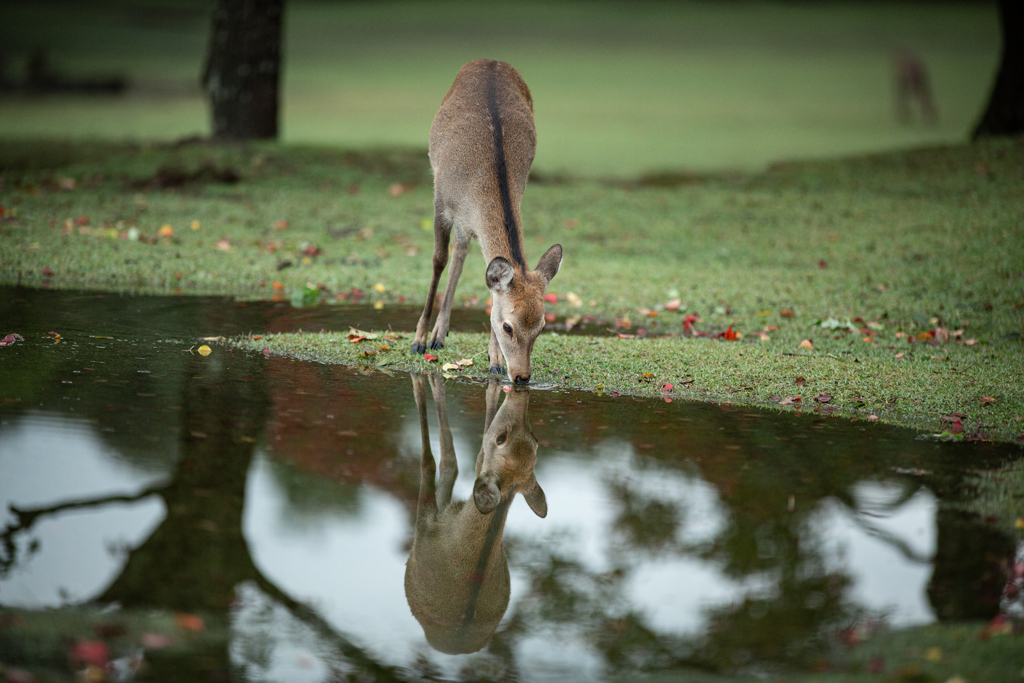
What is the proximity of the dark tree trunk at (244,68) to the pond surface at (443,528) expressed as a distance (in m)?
9.38

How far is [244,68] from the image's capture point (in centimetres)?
1403

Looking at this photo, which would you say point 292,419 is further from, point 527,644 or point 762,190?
point 762,190

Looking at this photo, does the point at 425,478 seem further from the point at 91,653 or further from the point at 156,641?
the point at 91,653

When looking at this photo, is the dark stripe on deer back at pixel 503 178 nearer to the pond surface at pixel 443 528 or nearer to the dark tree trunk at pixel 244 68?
the pond surface at pixel 443 528

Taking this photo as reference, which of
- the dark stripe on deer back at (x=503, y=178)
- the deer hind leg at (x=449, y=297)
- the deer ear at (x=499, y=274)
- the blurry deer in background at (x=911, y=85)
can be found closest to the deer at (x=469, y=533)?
the deer ear at (x=499, y=274)

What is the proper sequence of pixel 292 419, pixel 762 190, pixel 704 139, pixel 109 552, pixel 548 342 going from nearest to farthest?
pixel 109 552 < pixel 292 419 < pixel 548 342 < pixel 762 190 < pixel 704 139

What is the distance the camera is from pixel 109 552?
3379 mm

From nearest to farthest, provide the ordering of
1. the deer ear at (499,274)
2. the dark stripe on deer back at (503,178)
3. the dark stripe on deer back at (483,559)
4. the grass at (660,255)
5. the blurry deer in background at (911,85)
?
the dark stripe on deer back at (483,559) < the deer ear at (499,274) < the dark stripe on deer back at (503,178) < the grass at (660,255) < the blurry deer in background at (911,85)

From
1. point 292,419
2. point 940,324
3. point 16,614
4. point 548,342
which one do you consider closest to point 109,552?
point 16,614

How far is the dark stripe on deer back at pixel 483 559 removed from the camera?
3.24 metres

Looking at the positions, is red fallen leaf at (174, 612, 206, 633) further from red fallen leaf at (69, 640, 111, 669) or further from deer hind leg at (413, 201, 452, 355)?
deer hind leg at (413, 201, 452, 355)

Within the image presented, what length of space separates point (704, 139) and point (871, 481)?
1597 cm

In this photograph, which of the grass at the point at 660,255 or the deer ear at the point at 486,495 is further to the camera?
the grass at the point at 660,255

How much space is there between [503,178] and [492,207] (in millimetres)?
202
